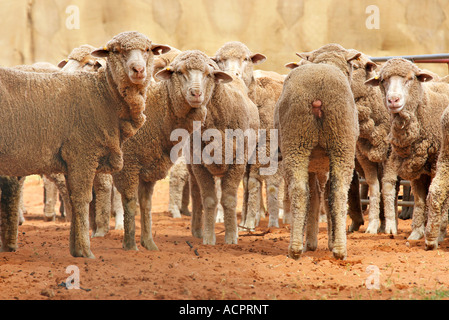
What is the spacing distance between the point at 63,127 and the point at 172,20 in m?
16.2

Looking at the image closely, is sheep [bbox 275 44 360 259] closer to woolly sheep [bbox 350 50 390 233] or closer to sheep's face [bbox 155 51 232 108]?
sheep's face [bbox 155 51 232 108]

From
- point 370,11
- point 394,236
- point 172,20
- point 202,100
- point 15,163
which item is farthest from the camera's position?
point 172,20

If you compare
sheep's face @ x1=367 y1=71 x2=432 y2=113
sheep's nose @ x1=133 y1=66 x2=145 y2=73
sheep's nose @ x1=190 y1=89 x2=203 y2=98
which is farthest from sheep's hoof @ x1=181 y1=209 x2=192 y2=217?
sheep's nose @ x1=133 y1=66 x2=145 y2=73

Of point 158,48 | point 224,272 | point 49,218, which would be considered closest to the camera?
point 224,272

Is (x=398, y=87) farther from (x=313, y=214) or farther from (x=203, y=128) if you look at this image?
(x=203, y=128)

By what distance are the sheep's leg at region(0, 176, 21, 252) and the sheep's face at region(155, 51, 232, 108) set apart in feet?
6.68

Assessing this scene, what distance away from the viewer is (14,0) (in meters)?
21.2

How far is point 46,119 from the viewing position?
6.12 m

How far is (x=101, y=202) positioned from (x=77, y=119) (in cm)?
242

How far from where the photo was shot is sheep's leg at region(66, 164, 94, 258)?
20.3 feet

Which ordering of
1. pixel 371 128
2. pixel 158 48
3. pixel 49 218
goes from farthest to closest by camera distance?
pixel 49 218 → pixel 371 128 → pixel 158 48

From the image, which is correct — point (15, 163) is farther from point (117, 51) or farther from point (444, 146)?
point (444, 146)

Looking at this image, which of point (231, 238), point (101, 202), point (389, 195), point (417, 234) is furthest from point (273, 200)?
point (101, 202)
